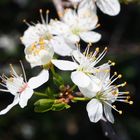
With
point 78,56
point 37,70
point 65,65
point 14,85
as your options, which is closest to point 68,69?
point 65,65

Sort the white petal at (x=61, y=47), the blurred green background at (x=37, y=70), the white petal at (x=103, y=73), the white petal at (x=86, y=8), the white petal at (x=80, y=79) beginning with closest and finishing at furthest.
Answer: the white petal at (x=80, y=79), the white petal at (x=103, y=73), the white petal at (x=61, y=47), the white petal at (x=86, y=8), the blurred green background at (x=37, y=70)

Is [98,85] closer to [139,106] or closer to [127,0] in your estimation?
[127,0]

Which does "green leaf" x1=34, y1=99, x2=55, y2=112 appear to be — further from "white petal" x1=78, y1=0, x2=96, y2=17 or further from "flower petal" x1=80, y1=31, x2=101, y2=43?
"white petal" x1=78, y1=0, x2=96, y2=17

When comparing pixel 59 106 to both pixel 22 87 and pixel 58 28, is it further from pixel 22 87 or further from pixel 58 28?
pixel 58 28

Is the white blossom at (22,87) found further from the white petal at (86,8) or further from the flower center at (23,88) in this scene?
the white petal at (86,8)

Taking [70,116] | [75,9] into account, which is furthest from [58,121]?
[75,9]

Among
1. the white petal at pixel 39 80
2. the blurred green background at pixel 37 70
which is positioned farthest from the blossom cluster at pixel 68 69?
the blurred green background at pixel 37 70
